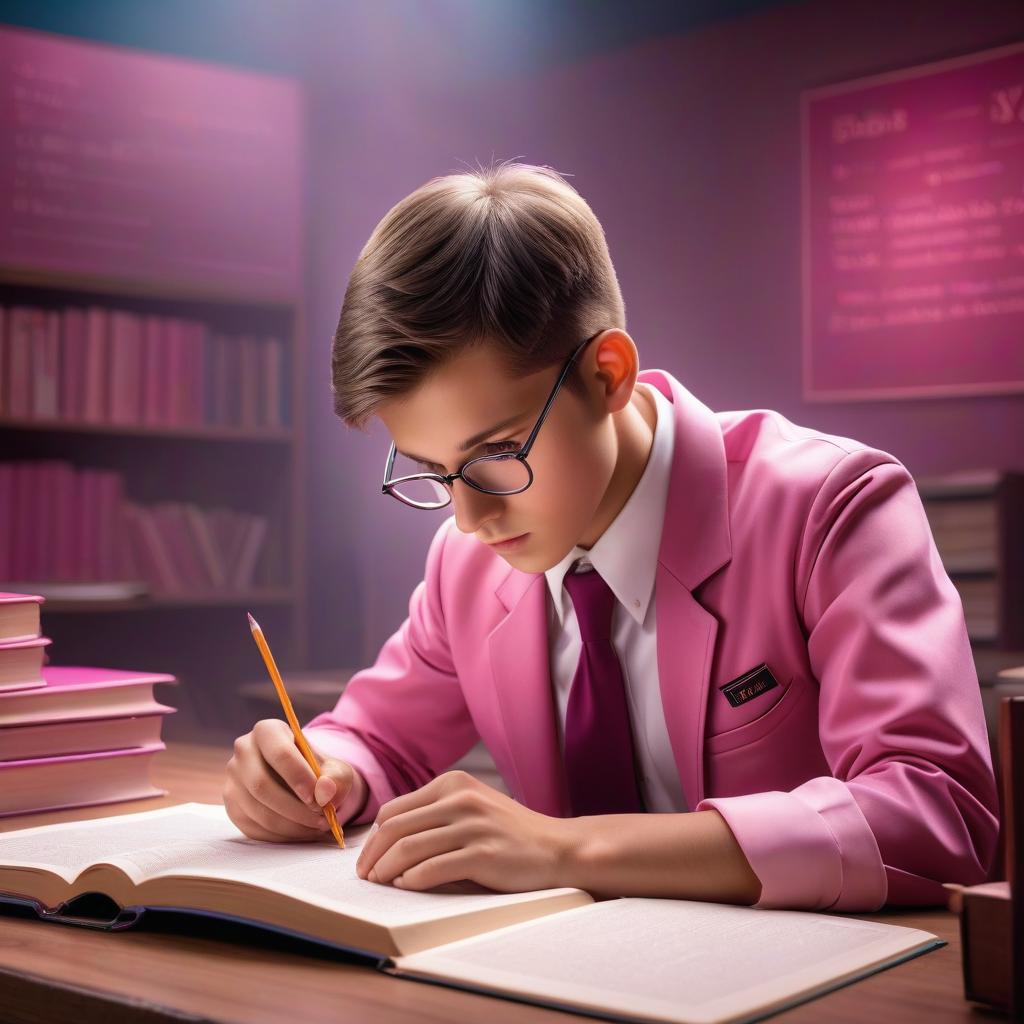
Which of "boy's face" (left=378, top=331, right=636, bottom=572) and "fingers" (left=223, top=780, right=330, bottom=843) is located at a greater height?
"boy's face" (left=378, top=331, right=636, bottom=572)

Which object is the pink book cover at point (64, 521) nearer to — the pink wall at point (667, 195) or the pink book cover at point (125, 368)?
the pink book cover at point (125, 368)

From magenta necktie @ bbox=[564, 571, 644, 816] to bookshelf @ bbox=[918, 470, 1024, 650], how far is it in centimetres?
171

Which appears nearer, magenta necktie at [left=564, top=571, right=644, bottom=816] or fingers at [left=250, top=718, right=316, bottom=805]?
fingers at [left=250, top=718, right=316, bottom=805]

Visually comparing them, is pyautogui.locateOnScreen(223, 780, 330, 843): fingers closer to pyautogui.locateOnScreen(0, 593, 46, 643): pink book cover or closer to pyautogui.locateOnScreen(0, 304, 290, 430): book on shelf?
pyautogui.locateOnScreen(0, 593, 46, 643): pink book cover

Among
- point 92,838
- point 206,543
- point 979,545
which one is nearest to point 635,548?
point 92,838

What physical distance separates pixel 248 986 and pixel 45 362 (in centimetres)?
297

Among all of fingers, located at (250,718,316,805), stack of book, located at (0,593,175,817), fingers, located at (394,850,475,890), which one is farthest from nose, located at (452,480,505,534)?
stack of book, located at (0,593,175,817)

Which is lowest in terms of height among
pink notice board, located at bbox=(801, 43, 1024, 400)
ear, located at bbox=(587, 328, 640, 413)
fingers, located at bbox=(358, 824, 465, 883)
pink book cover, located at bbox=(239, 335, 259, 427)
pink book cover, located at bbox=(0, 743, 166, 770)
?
pink book cover, located at bbox=(0, 743, 166, 770)

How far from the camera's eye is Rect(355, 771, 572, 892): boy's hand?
35.5 inches

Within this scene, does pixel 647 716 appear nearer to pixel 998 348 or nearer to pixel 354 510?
pixel 998 348

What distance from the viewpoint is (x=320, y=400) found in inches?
172

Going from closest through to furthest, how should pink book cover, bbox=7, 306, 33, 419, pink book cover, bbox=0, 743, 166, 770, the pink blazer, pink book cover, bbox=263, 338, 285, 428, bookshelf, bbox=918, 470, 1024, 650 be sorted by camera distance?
the pink blazer → pink book cover, bbox=0, 743, 166, 770 → bookshelf, bbox=918, 470, 1024, 650 → pink book cover, bbox=7, 306, 33, 419 → pink book cover, bbox=263, 338, 285, 428

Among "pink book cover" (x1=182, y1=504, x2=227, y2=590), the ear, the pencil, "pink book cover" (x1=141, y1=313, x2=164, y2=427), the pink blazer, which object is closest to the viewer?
the pink blazer

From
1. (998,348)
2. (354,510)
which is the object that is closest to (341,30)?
(354,510)
